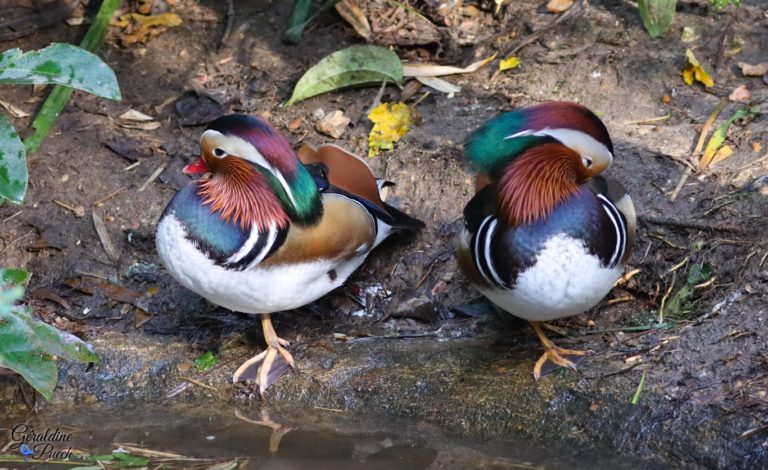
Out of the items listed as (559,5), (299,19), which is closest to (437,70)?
(559,5)

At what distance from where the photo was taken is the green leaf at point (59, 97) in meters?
5.21

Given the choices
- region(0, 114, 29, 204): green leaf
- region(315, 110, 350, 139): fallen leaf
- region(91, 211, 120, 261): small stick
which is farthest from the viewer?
region(315, 110, 350, 139): fallen leaf

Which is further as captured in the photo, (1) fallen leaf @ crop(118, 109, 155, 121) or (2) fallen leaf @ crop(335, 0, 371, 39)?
(2) fallen leaf @ crop(335, 0, 371, 39)

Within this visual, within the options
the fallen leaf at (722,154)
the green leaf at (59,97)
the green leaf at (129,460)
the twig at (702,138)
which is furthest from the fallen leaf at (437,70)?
the green leaf at (129,460)

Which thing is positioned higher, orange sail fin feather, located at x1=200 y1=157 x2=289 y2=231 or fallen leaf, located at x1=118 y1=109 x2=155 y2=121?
orange sail fin feather, located at x1=200 y1=157 x2=289 y2=231

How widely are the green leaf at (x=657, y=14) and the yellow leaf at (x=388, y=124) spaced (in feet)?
4.33

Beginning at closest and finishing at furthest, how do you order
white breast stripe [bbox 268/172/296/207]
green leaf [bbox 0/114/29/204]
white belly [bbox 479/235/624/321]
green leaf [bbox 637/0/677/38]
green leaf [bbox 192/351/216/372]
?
green leaf [bbox 0/114/29/204] < white belly [bbox 479/235/624/321] < white breast stripe [bbox 268/172/296/207] < green leaf [bbox 192/351/216/372] < green leaf [bbox 637/0/677/38]

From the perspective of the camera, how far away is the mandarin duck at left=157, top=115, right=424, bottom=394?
3.97 m

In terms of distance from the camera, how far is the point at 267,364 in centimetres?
421

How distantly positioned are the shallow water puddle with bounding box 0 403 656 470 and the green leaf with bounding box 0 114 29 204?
1.08 metres

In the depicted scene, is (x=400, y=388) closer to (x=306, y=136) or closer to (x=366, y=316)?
(x=366, y=316)

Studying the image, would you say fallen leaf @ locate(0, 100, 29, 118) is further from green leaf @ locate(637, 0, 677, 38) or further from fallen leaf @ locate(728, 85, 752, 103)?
fallen leaf @ locate(728, 85, 752, 103)

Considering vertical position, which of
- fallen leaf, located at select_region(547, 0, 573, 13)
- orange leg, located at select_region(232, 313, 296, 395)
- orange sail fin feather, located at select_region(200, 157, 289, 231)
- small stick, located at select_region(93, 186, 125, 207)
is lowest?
orange leg, located at select_region(232, 313, 296, 395)

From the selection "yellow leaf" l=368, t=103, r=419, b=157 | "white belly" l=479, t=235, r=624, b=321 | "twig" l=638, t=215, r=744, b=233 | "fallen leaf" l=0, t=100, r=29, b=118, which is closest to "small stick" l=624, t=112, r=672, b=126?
"twig" l=638, t=215, r=744, b=233
